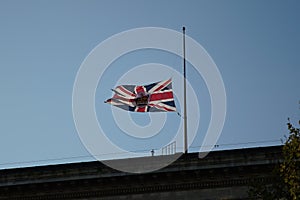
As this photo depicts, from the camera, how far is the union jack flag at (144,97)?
→ 42.5 meters

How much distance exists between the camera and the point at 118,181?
38.1 metres

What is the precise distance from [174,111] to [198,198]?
6.63 m

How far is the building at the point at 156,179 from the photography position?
36094 millimetres

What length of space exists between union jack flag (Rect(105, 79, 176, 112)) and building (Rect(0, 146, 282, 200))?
530 centimetres

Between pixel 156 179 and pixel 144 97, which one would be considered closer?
pixel 156 179

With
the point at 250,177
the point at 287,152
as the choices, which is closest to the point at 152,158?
the point at 250,177

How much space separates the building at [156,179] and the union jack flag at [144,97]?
5298 mm

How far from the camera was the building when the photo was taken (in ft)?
118

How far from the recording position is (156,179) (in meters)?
37.6

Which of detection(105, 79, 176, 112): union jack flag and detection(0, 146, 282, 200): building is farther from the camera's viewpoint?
detection(105, 79, 176, 112): union jack flag

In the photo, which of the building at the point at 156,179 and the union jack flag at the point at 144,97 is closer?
the building at the point at 156,179

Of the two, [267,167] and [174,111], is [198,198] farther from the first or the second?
[174,111]

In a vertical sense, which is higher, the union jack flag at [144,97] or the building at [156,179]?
the union jack flag at [144,97]

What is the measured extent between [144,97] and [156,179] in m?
6.60
